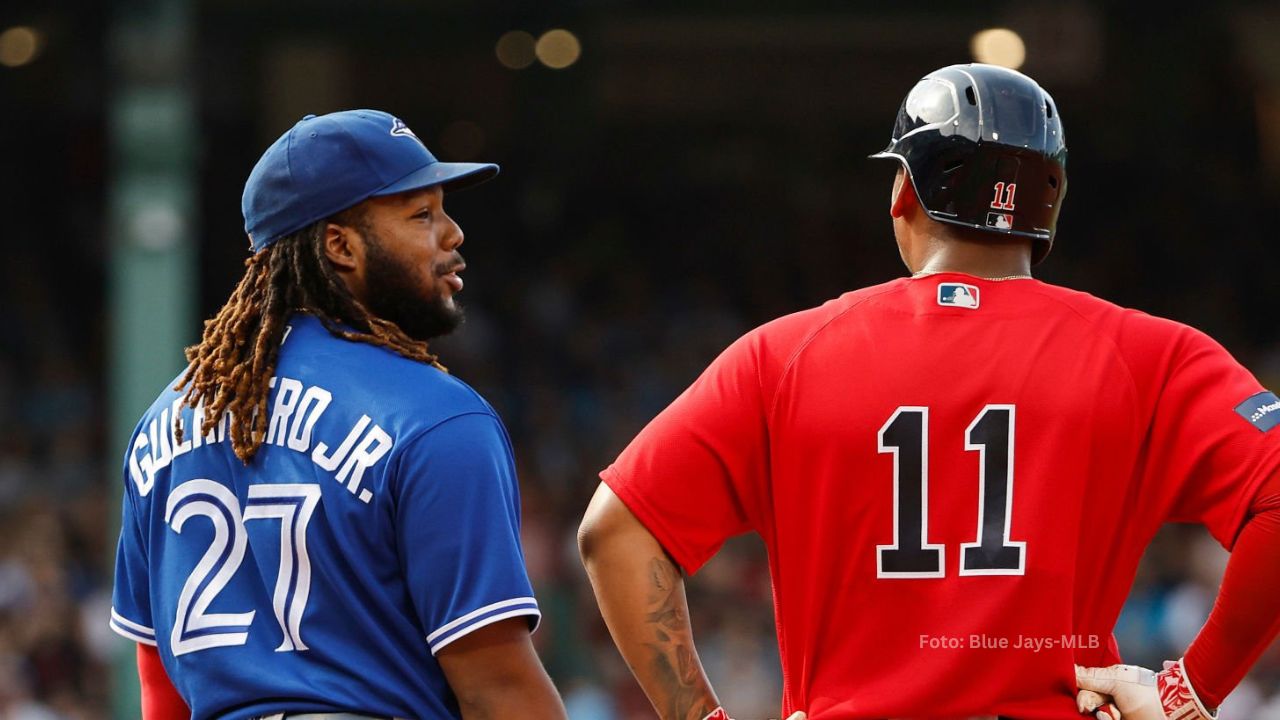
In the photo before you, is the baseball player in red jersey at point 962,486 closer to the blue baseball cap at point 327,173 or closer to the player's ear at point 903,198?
the player's ear at point 903,198

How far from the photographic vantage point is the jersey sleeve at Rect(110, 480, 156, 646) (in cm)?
272

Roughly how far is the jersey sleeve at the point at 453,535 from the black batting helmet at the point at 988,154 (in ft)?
2.71

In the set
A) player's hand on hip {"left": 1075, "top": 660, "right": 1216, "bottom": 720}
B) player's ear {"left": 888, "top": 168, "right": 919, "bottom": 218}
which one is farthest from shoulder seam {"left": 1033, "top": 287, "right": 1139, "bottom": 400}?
player's hand on hip {"left": 1075, "top": 660, "right": 1216, "bottom": 720}

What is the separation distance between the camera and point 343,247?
2672mm

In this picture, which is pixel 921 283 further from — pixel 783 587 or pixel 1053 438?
pixel 783 587

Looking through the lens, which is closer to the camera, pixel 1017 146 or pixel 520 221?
pixel 1017 146

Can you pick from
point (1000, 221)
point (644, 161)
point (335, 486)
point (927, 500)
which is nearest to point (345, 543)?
point (335, 486)

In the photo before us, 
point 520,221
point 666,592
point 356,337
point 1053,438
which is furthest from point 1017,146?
point 520,221

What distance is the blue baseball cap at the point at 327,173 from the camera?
2.64 meters

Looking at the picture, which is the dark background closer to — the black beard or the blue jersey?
the black beard

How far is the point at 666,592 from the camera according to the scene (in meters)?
2.59

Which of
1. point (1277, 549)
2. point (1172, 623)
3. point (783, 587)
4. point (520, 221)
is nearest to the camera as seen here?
point (1277, 549)

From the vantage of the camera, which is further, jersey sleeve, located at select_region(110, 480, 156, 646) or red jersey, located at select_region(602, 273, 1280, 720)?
jersey sleeve, located at select_region(110, 480, 156, 646)

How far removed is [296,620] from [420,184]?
2.32 feet
